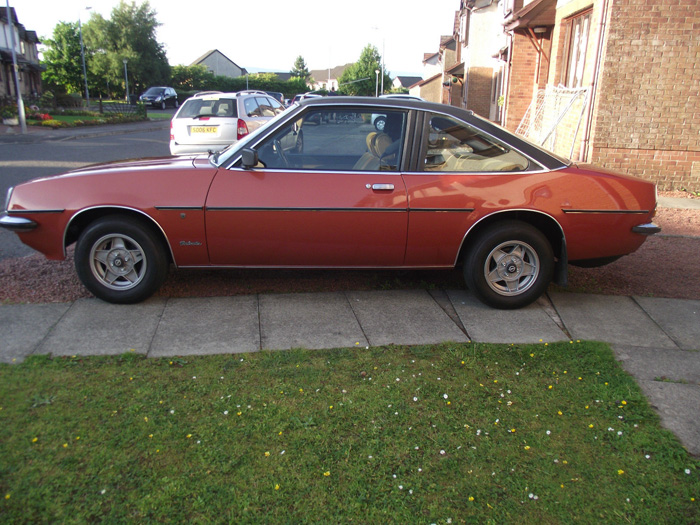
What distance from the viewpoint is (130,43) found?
55.8 m

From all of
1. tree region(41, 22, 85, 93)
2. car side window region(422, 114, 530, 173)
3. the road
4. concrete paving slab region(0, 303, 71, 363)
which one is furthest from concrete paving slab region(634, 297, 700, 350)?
tree region(41, 22, 85, 93)

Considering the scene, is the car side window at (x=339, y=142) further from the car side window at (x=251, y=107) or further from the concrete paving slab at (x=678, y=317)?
the car side window at (x=251, y=107)

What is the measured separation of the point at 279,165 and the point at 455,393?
2.36m

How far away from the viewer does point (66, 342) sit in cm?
422

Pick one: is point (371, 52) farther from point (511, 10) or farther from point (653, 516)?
point (653, 516)

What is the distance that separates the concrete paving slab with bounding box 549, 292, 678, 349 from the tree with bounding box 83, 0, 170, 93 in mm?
55379

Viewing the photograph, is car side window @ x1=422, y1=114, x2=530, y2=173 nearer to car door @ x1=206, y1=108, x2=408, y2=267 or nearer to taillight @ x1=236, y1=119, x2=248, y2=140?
car door @ x1=206, y1=108, x2=408, y2=267

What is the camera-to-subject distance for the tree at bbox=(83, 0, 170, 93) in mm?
53844

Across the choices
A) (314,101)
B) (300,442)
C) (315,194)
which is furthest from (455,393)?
(314,101)

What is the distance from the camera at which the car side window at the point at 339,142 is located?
193 inches

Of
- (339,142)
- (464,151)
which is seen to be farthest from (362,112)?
(464,151)

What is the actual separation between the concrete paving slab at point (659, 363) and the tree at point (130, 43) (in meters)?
56.3

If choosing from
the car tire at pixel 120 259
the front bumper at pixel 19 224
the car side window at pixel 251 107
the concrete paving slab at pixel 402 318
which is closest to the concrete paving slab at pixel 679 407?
the concrete paving slab at pixel 402 318

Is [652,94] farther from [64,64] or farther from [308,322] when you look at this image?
[64,64]
